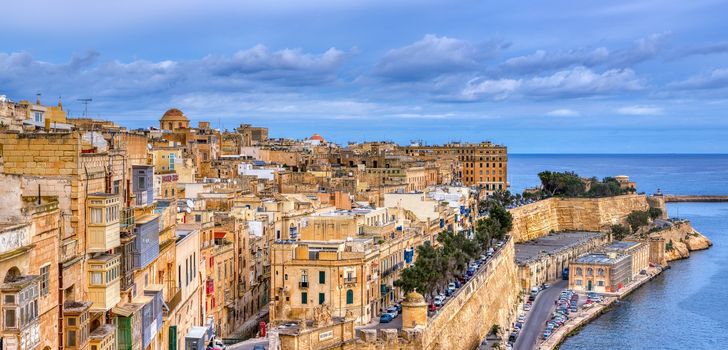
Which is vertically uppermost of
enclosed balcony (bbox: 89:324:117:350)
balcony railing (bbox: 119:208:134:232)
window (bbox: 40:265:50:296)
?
balcony railing (bbox: 119:208:134:232)

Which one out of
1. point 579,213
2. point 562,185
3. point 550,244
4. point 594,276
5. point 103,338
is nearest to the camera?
point 103,338

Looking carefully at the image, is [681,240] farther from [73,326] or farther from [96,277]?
[73,326]

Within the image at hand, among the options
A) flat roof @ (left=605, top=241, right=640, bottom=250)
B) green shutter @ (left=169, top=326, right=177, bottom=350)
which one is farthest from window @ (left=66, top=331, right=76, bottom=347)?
flat roof @ (left=605, top=241, right=640, bottom=250)

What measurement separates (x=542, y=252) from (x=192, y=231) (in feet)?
Answer: 153

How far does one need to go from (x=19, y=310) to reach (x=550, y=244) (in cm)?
7164

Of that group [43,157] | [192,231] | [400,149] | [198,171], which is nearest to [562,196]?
[400,149]

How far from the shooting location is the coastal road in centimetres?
4500

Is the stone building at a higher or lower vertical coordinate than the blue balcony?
lower

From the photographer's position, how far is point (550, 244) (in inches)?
3199

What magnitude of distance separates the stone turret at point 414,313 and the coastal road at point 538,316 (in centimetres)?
1313

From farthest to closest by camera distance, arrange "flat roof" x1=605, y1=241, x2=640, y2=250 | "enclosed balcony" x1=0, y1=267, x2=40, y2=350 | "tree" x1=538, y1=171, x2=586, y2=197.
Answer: "tree" x1=538, y1=171, x2=586, y2=197, "flat roof" x1=605, y1=241, x2=640, y2=250, "enclosed balcony" x1=0, y1=267, x2=40, y2=350

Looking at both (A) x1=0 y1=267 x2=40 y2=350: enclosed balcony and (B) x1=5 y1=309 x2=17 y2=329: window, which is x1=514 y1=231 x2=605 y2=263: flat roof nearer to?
(A) x1=0 y1=267 x2=40 y2=350: enclosed balcony

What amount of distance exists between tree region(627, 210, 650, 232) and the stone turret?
210 ft

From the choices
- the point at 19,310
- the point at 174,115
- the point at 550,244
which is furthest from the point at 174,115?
the point at 19,310
